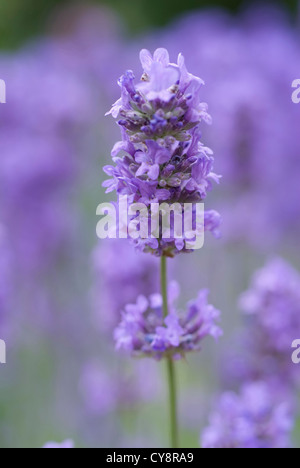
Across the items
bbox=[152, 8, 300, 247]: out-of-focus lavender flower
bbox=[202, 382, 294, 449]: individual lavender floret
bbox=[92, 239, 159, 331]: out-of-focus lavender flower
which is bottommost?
bbox=[202, 382, 294, 449]: individual lavender floret

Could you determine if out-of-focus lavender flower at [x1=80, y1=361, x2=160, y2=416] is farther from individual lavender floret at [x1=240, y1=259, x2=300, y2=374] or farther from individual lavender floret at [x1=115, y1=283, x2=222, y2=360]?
individual lavender floret at [x1=115, y1=283, x2=222, y2=360]

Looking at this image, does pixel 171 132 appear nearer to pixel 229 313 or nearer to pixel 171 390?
pixel 171 390

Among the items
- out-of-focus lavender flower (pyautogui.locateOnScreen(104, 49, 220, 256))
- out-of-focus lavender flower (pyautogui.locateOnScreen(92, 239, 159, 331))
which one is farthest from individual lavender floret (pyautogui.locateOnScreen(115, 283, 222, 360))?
out-of-focus lavender flower (pyautogui.locateOnScreen(92, 239, 159, 331))

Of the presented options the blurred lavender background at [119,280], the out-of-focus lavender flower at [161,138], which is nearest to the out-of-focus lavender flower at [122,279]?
the blurred lavender background at [119,280]

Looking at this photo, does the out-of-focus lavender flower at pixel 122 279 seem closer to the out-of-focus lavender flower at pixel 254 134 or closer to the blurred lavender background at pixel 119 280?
the blurred lavender background at pixel 119 280

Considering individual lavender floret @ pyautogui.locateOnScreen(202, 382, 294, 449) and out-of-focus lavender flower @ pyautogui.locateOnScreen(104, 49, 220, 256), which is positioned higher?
out-of-focus lavender flower @ pyautogui.locateOnScreen(104, 49, 220, 256)

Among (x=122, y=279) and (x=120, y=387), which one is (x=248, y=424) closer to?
(x=122, y=279)
